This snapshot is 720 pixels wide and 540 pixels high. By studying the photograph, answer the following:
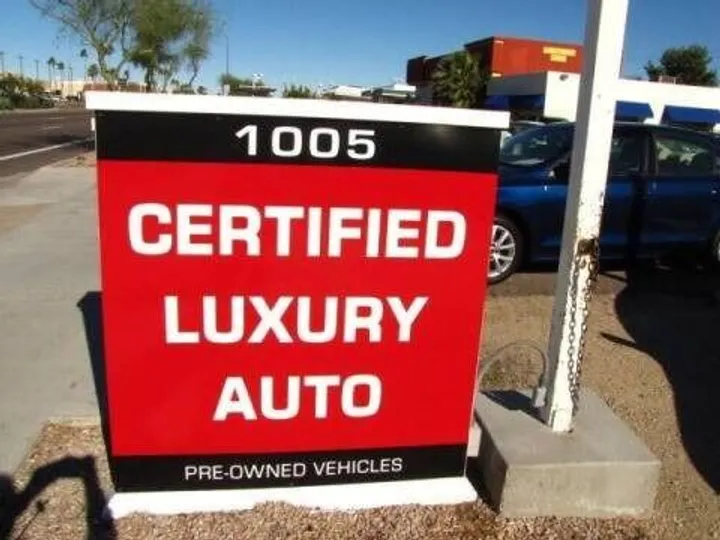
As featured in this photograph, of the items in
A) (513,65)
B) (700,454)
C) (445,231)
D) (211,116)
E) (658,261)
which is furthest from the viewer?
(513,65)

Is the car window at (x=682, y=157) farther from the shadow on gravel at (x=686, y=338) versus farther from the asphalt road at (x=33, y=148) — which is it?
the asphalt road at (x=33, y=148)

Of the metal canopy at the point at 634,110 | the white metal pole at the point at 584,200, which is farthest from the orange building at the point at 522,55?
the white metal pole at the point at 584,200

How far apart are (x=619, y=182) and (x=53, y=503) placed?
5741 mm

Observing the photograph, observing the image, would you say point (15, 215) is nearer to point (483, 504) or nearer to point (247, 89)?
point (483, 504)

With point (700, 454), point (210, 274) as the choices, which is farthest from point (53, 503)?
point (700, 454)

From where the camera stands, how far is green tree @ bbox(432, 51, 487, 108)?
170 feet

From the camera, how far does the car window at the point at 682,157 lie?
735 centimetres

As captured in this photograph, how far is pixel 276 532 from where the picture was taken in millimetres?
2932

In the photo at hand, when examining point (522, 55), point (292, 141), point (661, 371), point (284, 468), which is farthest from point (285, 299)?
point (522, 55)

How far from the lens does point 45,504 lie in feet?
10.0

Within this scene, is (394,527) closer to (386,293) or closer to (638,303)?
(386,293)

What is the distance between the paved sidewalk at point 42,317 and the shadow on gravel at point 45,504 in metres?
0.17

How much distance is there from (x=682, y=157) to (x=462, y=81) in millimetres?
46248

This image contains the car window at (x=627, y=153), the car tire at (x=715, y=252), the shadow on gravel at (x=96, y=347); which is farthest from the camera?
the car tire at (x=715, y=252)
